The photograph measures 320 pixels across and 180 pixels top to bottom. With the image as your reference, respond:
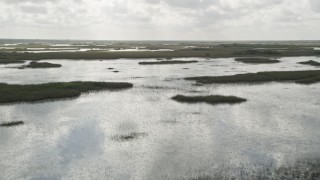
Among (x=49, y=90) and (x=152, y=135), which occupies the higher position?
(x=49, y=90)

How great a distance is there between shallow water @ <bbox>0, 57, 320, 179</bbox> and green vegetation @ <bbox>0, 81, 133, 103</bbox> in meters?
2.01

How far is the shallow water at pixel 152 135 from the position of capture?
2072 cm

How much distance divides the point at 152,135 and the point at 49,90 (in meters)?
20.1

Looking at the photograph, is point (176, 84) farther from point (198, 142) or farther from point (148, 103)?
point (198, 142)

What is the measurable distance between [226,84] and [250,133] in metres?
23.1

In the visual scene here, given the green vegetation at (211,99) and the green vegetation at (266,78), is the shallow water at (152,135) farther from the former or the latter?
the green vegetation at (266,78)

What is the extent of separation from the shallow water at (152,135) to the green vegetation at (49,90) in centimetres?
201

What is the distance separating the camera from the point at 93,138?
26375mm

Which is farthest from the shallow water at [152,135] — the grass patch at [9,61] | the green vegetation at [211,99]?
the grass patch at [9,61]

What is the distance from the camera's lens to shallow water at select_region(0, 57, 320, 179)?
2072 centimetres

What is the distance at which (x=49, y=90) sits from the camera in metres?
42.5

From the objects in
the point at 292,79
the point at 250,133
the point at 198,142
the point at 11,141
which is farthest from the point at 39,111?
the point at 292,79

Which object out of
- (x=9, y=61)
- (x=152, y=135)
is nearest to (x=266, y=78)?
(x=152, y=135)

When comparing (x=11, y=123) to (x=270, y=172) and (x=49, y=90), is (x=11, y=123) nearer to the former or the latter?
(x=49, y=90)
